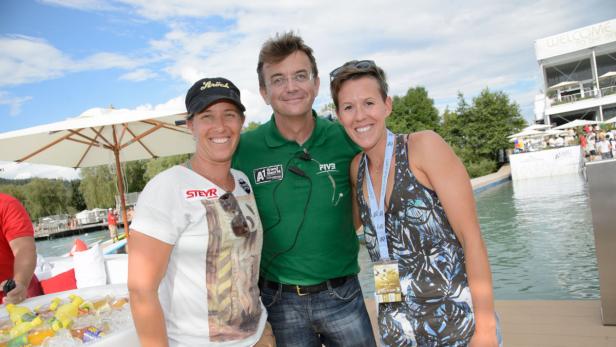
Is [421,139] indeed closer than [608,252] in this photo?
Yes

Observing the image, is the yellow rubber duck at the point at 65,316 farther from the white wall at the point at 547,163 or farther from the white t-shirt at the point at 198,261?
the white wall at the point at 547,163

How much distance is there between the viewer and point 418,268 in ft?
5.86

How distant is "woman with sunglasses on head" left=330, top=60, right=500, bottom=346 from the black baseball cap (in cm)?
54

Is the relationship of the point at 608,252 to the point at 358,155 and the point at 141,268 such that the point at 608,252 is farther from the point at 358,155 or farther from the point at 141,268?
the point at 141,268

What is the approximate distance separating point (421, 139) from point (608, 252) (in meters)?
2.57

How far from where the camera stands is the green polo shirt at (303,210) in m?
2.31

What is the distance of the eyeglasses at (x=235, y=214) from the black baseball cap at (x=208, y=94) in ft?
1.36

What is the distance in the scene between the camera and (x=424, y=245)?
1777mm

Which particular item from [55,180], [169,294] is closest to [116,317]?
[169,294]

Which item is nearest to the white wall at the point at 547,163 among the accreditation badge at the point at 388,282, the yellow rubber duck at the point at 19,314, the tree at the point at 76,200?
the accreditation badge at the point at 388,282

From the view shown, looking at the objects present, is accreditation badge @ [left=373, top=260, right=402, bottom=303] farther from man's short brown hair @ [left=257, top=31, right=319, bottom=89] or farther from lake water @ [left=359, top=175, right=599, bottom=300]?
lake water @ [left=359, top=175, right=599, bottom=300]

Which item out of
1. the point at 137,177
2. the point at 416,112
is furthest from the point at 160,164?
the point at 416,112

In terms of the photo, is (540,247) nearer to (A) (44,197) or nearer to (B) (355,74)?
(B) (355,74)

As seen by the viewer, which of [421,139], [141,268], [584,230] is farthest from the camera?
[584,230]
